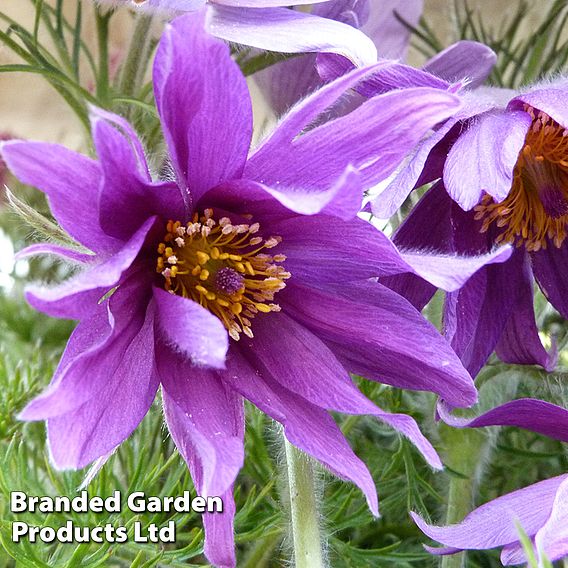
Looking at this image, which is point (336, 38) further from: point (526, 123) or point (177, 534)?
point (177, 534)

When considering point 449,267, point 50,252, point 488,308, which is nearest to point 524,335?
point 488,308

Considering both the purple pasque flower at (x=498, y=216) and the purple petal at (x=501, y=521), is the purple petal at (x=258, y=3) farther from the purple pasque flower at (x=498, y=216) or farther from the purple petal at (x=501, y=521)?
the purple petal at (x=501, y=521)

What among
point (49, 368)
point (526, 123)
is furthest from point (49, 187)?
point (49, 368)

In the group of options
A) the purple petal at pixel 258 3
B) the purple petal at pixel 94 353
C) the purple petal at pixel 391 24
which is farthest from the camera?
the purple petal at pixel 391 24

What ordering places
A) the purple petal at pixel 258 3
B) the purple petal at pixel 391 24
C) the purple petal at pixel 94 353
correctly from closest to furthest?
the purple petal at pixel 94 353
the purple petal at pixel 258 3
the purple petal at pixel 391 24

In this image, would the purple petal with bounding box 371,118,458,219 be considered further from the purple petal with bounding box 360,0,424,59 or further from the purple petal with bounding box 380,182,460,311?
the purple petal with bounding box 360,0,424,59

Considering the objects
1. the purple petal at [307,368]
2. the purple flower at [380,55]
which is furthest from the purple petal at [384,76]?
the purple petal at [307,368]

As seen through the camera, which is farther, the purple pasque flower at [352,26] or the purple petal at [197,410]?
the purple pasque flower at [352,26]

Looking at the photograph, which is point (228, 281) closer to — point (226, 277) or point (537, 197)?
point (226, 277)
